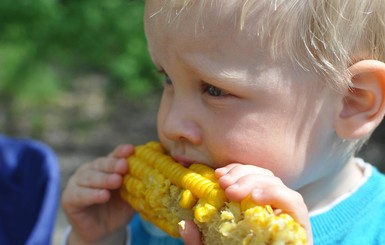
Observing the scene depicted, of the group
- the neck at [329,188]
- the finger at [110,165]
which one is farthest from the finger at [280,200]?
the finger at [110,165]

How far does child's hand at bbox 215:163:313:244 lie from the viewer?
144 cm

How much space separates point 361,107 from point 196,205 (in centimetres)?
49

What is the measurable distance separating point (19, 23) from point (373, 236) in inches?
134

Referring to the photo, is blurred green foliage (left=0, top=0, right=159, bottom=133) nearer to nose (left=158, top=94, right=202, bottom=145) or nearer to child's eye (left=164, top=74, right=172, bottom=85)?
child's eye (left=164, top=74, right=172, bottom=85)

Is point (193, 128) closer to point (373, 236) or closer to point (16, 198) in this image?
point (373, 236)

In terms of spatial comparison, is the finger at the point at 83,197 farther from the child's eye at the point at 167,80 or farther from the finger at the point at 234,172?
the finger at the point at 234,172

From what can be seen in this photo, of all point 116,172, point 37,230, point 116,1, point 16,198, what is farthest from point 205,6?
point 116,1

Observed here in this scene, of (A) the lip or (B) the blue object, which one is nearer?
(A) the lip

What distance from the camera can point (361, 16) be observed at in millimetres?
1646

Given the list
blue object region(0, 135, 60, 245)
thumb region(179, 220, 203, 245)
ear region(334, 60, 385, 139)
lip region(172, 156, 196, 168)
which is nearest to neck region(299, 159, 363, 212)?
ear region(334, 60, 385, 139)

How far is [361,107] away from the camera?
Result: 1749 millimetres

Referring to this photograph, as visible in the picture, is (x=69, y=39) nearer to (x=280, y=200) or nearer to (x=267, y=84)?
(x=267, y=84)

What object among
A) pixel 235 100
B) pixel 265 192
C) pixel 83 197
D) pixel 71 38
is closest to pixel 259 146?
pixel 235 100

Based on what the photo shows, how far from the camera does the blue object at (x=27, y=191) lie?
242cm
